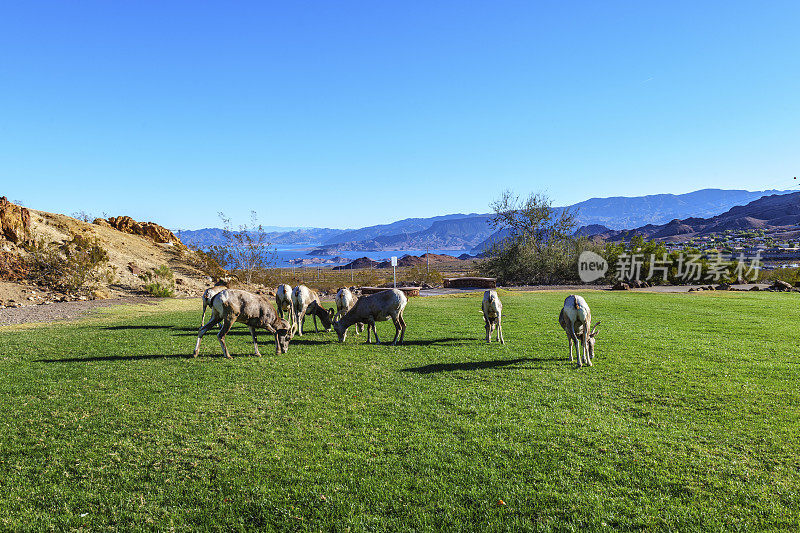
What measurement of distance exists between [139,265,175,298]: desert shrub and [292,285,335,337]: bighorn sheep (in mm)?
18153

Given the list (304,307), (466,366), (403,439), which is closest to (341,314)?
(304,307)

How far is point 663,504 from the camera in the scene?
4.29 m

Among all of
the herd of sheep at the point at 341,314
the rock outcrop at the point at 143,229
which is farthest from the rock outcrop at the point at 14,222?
the herd of sheep at the point at 341,314

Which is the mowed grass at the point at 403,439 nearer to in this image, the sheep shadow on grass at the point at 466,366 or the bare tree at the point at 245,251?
the sheep shadow on grass at the point at 466,366

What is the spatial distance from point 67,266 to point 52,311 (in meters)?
7.94

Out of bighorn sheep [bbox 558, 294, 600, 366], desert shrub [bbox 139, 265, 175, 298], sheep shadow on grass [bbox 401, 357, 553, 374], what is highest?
desert shrub [bbox 139, 265, 175, 298]

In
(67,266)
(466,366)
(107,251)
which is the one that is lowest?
(466,366)

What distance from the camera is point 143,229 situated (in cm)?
4272

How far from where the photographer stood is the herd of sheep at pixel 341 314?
9.90 metres

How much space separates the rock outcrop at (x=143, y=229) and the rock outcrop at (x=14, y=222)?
11194 millimetres

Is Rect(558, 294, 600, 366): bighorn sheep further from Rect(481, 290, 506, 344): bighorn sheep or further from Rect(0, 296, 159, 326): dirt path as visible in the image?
Rect(0, 296, 159, 326): dirt path

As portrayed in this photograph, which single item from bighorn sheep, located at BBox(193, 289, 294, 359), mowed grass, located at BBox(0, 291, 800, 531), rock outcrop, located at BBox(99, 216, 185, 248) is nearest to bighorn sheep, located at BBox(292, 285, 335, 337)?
bighorn sheep, located at BBox(193, 289, 294, 359)

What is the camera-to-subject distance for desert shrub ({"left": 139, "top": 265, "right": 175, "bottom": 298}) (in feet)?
91.7

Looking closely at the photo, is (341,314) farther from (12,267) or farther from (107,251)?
(107,251)
